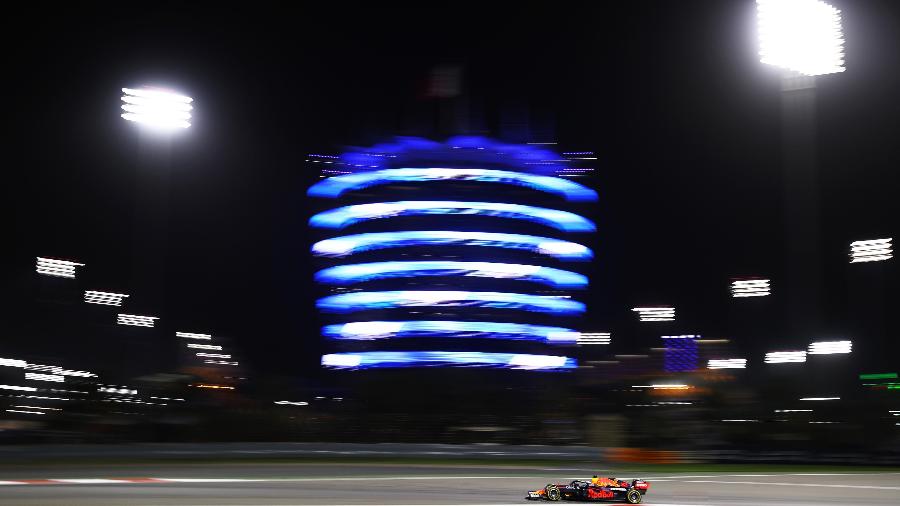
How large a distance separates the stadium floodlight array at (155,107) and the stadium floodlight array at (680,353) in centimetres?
5996

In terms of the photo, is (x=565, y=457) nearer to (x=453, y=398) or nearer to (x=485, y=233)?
(x=453, y=398)

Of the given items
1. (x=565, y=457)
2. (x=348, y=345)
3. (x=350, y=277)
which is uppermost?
(x=350, y=277)

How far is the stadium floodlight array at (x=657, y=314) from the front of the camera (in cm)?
9725

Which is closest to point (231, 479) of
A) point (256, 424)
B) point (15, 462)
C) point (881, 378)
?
point (15, 462)

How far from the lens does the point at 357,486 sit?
56.5ft

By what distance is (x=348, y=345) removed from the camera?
188 feet

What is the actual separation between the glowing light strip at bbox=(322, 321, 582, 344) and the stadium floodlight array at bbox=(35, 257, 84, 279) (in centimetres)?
1632

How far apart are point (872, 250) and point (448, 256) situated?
24.1m

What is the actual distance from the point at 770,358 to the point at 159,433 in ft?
266

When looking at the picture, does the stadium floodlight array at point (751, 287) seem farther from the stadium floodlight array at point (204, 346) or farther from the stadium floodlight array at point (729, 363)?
the stadium floodlight array at point (204, 346)

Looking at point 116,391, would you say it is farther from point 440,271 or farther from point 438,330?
point 440,271

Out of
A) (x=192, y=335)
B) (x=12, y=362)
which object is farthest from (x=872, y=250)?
(x=192, y=335)

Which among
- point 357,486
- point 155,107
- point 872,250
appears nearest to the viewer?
point 357,486

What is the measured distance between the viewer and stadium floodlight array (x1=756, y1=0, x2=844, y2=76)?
89.5ft
